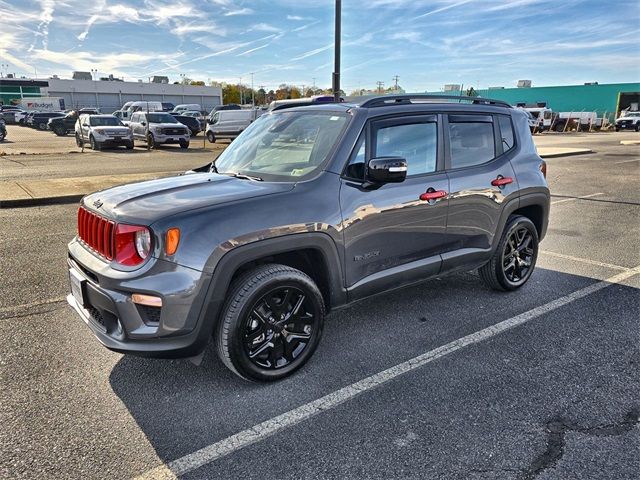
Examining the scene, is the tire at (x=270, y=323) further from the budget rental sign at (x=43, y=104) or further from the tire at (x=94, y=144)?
the budget rental sign at (x=43, y=104)

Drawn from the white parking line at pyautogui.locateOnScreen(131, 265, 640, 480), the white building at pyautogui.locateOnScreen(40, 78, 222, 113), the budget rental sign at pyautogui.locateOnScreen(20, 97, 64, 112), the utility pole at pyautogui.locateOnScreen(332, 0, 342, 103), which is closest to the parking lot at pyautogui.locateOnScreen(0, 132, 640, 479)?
the white parking line at pyautogui.locateOnScreen(131, 265, 640, 480)

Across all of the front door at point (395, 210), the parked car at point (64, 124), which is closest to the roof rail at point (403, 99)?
the front door at point (395, 210)

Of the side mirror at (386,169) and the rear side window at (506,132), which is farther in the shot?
the rear side window at (506,132)

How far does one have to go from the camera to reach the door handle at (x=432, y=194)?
12.7 feet

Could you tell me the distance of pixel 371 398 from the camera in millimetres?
3070

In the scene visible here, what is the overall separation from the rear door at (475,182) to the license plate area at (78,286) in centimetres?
278

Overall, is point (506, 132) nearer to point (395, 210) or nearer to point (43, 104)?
point (395, 210)

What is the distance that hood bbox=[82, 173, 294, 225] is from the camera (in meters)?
2.93

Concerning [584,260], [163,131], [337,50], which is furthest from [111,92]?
[584,260]

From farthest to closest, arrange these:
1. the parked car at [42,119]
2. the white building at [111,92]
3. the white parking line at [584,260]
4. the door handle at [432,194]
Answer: the white building at [111,92], the parked car at [42,119], the white parking line at [584,260], the door handle at [432,194]

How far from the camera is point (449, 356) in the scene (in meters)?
3.62

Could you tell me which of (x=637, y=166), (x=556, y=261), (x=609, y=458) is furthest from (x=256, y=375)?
(x=637, y=166)

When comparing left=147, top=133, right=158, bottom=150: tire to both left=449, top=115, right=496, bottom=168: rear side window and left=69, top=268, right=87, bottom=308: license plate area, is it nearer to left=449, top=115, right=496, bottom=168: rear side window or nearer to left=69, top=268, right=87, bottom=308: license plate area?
left=449, top=115, right=496, bottom=168: rear side window

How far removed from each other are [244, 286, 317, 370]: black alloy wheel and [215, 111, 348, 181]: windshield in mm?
866
